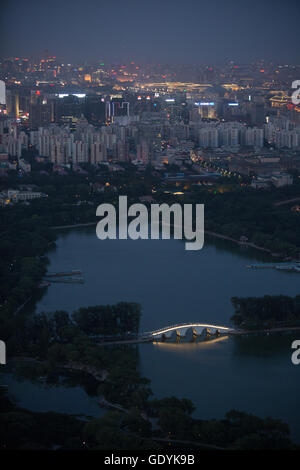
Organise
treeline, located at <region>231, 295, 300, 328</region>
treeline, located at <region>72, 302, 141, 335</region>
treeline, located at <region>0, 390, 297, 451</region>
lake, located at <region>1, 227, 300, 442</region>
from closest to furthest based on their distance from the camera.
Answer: treeline, located at <region>0, 390, 297, 451</region> < lake, located at <region>1, 227, 300, 442</region> < treeline, located at <region>72, 302, 141, 335</region> < treeline, located at <region>231, 295, 300, 328</region>

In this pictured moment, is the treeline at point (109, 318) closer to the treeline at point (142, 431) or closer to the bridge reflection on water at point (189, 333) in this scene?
the bridge reflection on water at point (189, 333)

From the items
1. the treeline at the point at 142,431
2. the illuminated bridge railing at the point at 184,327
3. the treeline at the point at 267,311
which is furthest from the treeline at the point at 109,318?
the treeline at the point at 142,431

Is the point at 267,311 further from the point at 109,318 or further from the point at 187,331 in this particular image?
the point at 109,318

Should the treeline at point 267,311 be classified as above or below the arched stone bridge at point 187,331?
above

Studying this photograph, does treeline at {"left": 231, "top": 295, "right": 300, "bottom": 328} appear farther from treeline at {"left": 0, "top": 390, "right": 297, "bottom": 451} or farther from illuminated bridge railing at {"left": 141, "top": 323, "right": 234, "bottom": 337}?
treeline at {"left": 0, "top": 390, "right": 297, "bottom": 451}

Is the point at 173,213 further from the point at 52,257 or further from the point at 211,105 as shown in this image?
the point at 211,105

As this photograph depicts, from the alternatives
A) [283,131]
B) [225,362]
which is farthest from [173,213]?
[283,131]

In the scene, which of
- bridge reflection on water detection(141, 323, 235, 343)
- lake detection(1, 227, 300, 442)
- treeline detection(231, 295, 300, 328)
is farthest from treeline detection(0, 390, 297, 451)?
treeline detection(231, 295, 300, 328)

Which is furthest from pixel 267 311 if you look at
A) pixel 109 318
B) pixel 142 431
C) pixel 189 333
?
pixel 142 431
